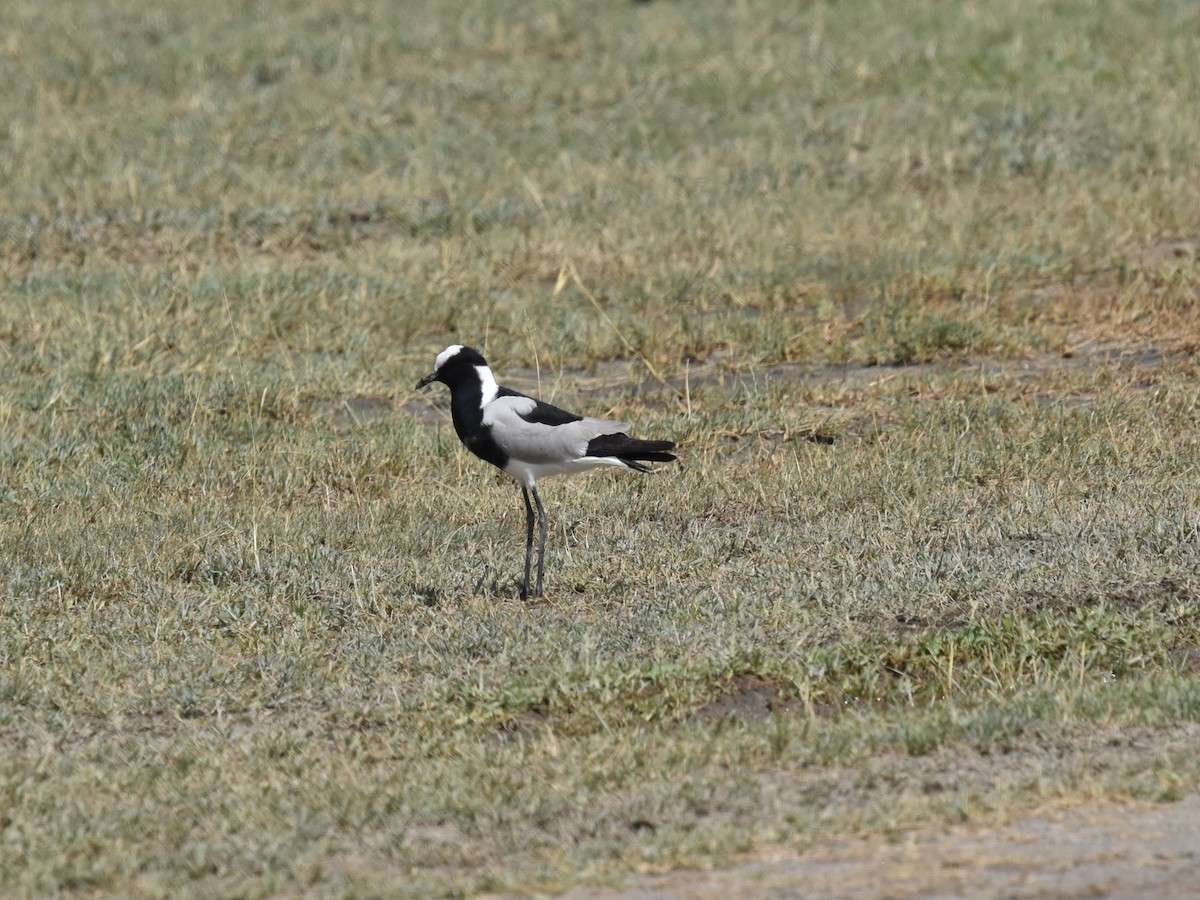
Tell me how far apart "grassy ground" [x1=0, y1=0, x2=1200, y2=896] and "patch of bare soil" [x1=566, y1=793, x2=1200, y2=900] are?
0.11m

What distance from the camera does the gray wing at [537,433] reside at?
7113 mm

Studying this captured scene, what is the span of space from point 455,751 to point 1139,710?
220 centimetres

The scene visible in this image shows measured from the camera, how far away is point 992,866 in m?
4.68

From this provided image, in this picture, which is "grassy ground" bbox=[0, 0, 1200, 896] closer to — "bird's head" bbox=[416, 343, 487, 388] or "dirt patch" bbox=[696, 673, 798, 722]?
"dirt patch" bbox=[696, 673, 798, 722]

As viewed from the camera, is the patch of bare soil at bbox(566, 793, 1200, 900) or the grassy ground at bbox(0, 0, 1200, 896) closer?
the patch of bare soil at bbox(566, 793, 1200, 900)

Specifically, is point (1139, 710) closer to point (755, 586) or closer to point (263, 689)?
point (755, 586)

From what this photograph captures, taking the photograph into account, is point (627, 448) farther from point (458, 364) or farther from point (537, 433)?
point (458, 364)

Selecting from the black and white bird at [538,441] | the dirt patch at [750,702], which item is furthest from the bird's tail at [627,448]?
the dirt patch at [750,702]

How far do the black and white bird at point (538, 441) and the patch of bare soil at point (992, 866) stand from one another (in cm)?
252

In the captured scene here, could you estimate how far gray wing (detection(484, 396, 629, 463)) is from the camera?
711 centimetres

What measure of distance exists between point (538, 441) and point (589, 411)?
3226mm

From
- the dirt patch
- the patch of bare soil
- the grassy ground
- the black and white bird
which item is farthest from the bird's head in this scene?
the patch of bare soil

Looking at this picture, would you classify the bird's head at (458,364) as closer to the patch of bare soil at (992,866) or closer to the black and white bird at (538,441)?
the black and white bird at (538,441)

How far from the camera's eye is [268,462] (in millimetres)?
9281
